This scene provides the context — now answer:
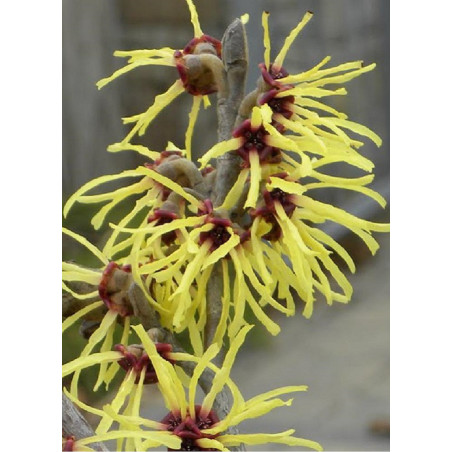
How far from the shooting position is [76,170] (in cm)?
82

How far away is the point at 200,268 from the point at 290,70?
295 mm

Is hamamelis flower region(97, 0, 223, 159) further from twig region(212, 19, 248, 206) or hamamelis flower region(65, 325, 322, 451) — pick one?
hamamelis flower region(65, 325, 322, 451)

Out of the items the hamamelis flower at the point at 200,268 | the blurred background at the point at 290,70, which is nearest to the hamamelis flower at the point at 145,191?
the hamamelis flower at the point at 200,268

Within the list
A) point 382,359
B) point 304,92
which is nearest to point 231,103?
point 304,92

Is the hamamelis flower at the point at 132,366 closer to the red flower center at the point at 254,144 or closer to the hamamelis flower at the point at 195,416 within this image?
the hamamelis flower at the point at 195,416

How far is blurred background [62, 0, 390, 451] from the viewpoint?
81cm

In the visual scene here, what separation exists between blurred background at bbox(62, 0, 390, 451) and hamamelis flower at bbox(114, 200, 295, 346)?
20 centimetres

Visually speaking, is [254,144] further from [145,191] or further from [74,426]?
[74,426]

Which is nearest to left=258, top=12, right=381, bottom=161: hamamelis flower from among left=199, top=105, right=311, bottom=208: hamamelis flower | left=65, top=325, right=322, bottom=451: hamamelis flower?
left=199, top=105, right=311, bottom=208: hamamelis flower

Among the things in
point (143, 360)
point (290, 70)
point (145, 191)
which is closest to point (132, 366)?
point (143, 360)

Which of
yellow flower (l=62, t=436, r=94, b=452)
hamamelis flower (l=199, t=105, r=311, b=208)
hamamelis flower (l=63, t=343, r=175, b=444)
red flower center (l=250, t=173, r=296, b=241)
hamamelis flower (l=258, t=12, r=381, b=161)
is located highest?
hamamelis flower (l=258, t=12, r=381, b=161)

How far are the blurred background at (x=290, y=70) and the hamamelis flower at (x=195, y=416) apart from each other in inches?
9.8
